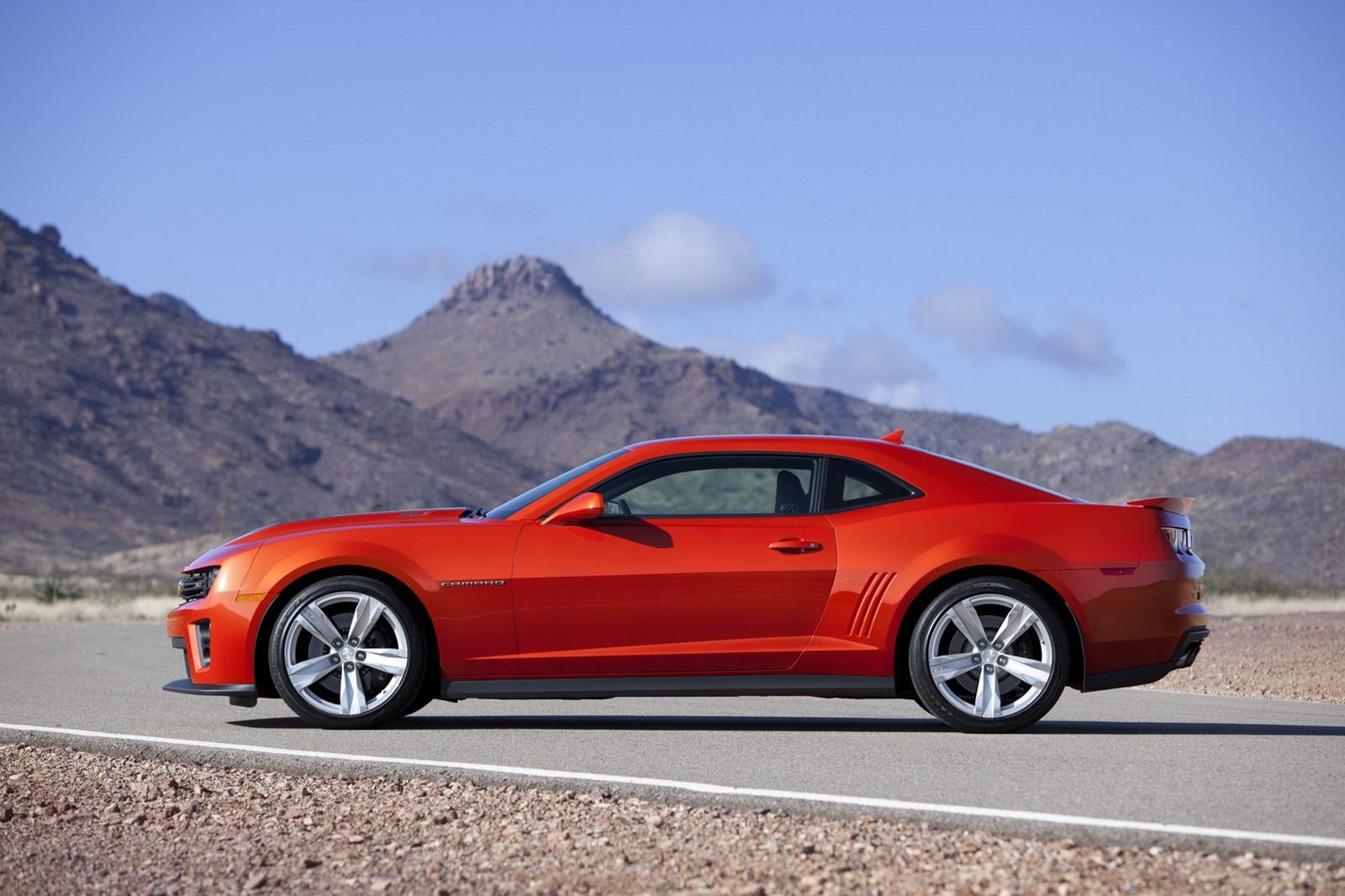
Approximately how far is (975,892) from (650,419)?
388 feet

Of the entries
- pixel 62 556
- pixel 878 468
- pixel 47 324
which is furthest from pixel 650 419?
pixel 878 468

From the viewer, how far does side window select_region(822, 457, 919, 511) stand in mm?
8828

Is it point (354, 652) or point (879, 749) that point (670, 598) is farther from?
point (354, 652)

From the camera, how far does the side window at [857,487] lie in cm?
883

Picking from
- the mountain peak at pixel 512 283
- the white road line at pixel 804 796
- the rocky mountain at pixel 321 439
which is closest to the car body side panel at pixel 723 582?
the white road line at pixel 804 796

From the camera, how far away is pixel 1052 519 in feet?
28.7

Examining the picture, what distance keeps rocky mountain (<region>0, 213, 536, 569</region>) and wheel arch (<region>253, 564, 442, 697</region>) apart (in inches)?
2463

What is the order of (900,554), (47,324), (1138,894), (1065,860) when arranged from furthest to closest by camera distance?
(47,324), (900,554), (1065,860), (1138,894)

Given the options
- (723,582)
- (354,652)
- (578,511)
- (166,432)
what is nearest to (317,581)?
(354,652)

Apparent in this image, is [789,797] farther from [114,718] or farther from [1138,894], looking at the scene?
[114,718]

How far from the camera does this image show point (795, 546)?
859 centimetres

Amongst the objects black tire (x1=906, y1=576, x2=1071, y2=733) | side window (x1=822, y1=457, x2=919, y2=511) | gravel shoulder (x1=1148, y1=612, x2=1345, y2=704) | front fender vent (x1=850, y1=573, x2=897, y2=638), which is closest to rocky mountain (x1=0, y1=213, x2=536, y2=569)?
gravel shoulder (x1=1148, y1=612, x2=1345, y2=704)

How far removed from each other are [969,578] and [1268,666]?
29.5ft

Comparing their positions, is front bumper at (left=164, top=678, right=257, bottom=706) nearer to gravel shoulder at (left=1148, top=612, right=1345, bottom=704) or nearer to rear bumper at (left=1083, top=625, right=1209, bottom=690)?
rear bumper at (left=1083, top=625, right=1209, bottom=690)
